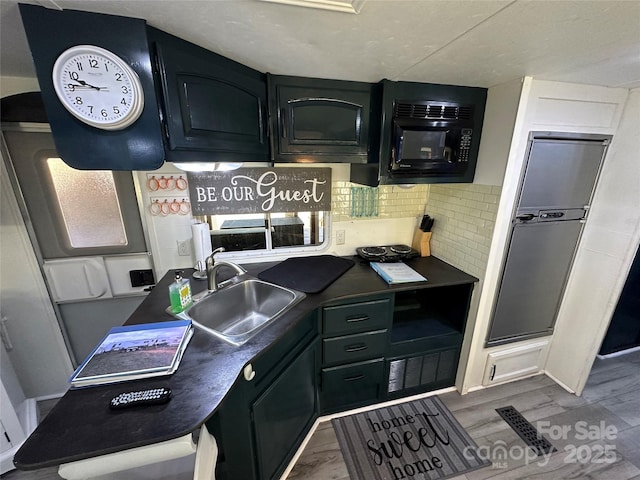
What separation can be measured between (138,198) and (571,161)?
2.84 metres

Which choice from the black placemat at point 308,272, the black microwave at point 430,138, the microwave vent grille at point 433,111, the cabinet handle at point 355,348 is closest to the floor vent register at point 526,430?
the cabinet handle at point 355,348

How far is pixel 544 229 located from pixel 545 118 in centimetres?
71

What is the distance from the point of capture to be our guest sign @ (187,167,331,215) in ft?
5.84

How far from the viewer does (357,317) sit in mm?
1633

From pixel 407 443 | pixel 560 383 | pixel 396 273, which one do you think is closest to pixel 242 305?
pixel 396 273

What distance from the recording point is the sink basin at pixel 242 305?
1.46 meters

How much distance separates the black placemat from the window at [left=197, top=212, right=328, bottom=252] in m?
0.18

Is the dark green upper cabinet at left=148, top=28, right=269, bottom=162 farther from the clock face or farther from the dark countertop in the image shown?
the dark countertop

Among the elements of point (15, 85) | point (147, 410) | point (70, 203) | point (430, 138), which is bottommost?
point (147, 410)

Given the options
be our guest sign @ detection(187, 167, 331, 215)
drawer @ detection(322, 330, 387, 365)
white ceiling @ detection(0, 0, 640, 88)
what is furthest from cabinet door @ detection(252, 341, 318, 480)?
white ceiling @ detection(0, 0, 640, 88)

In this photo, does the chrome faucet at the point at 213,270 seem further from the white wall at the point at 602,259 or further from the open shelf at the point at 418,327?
the white wall at the point at 602,259

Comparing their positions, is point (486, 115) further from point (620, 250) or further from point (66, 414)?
point (66, 414)

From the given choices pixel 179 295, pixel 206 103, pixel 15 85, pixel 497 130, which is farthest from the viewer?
pixel 497 130

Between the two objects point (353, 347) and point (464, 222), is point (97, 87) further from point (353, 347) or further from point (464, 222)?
point (464, 222)
